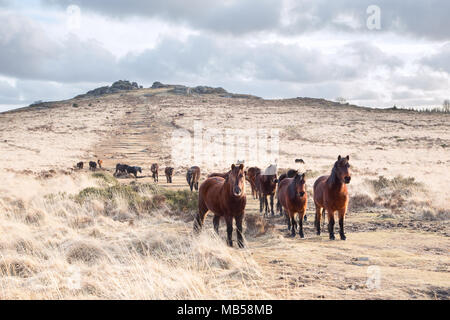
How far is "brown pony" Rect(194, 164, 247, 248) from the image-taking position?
26.1ft

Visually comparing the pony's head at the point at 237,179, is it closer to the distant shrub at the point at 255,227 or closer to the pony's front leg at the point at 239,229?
the pony's front leg at the point at 239,229

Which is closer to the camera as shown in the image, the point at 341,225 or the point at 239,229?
the point at 239,229

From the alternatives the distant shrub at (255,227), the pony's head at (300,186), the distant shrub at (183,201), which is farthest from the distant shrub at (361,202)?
the distant shrub at (183,201)

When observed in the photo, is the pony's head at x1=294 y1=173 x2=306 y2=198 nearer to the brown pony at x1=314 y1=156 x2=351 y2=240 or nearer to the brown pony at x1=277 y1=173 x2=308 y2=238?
the brown pony at x1=277 y1=173 x2=308 y2=238

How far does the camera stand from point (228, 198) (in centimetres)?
830

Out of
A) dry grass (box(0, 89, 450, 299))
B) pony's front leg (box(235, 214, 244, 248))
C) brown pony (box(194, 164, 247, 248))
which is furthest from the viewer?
pony's front leg (box(235, 214, 244, 248))

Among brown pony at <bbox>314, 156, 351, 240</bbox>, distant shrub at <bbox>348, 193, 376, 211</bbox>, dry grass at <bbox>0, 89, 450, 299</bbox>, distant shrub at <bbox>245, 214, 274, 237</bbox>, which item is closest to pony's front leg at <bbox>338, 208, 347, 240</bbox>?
brown pony at <bbox>314, 156, 351, 240</bbox>

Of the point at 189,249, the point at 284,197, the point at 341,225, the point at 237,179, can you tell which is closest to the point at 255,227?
the point at 284,197

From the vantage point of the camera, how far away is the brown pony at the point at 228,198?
26.1ft

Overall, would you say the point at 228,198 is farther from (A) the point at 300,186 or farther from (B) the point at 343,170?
(B) the point at 343,170

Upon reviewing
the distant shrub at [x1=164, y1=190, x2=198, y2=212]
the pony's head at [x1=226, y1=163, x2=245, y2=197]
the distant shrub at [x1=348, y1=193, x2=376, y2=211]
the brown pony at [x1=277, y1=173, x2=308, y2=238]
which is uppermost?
the pony's head at [x1=226, y1=163, x2=245, y2=197]

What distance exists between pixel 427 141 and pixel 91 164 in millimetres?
44475

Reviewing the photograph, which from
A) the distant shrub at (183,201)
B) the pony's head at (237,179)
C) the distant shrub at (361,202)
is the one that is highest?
the pony's head at (237,179)

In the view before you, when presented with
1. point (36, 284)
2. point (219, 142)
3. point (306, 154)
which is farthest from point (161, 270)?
point (219, 142)
